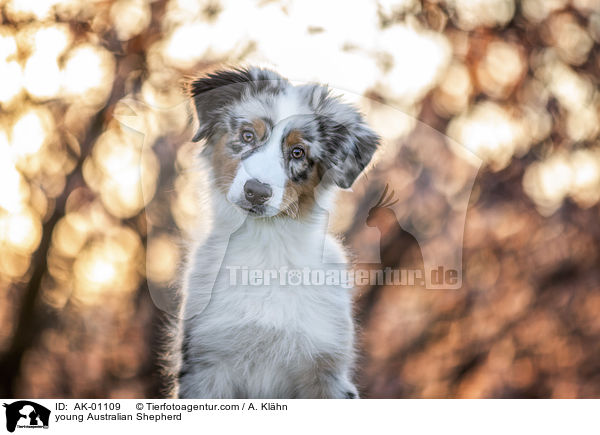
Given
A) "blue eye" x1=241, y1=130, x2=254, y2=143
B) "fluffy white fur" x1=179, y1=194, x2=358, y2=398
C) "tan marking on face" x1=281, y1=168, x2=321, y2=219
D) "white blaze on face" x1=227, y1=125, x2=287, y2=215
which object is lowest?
"fluffy white fur" x1=179, y1=194, x2=358, y2=398

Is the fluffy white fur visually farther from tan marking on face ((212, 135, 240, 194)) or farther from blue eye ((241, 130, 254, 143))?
blue eye ((241, 130, 254, 143))

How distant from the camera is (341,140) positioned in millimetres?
1541

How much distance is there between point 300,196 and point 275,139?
19 centimetres

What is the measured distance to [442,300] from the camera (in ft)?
6.18

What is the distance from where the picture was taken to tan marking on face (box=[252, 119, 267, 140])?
Answer: 1.48m

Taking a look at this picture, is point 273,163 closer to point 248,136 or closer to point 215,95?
point 248,136

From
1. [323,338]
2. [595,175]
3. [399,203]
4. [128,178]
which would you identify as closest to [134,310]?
[128,178]

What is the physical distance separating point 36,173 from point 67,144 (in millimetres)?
168

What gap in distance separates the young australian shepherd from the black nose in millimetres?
13
